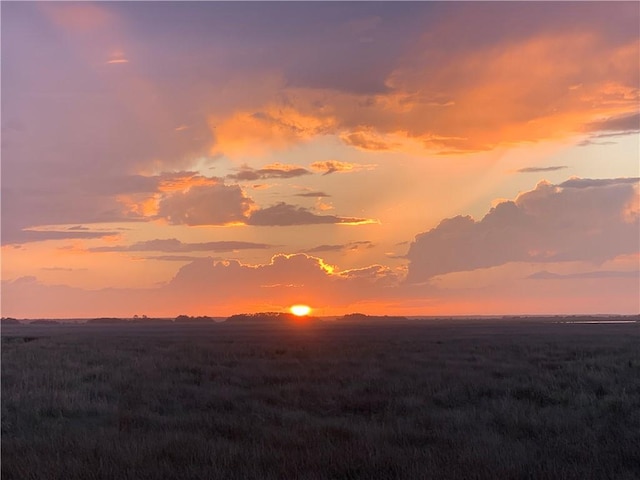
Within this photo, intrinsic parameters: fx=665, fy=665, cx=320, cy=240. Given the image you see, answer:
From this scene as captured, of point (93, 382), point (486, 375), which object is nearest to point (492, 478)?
point (486, 375)

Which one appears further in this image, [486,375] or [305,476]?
[486,375]

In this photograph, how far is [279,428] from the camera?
13.7 m


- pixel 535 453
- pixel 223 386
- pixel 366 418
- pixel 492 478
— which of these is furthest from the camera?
pixel 223 386

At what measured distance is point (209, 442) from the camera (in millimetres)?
12273

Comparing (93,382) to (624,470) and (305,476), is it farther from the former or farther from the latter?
(624,470)

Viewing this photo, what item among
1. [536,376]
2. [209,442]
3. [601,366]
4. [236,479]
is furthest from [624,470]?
[601,366]

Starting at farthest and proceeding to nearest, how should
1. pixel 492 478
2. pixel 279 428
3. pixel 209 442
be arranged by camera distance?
pixel 279 428
pixel 209 442
pixel 492 478

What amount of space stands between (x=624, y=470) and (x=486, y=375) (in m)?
13.2

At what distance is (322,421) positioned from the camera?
48.0 ft

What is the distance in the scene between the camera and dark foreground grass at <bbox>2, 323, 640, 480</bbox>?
34.6 feet

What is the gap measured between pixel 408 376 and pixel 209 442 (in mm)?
12072

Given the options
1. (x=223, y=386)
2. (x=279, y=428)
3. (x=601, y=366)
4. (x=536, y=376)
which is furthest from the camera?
(x=601, y=366)

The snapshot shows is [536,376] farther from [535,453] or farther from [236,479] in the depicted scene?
[236,479]

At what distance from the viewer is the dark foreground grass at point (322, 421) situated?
34.6 feet
